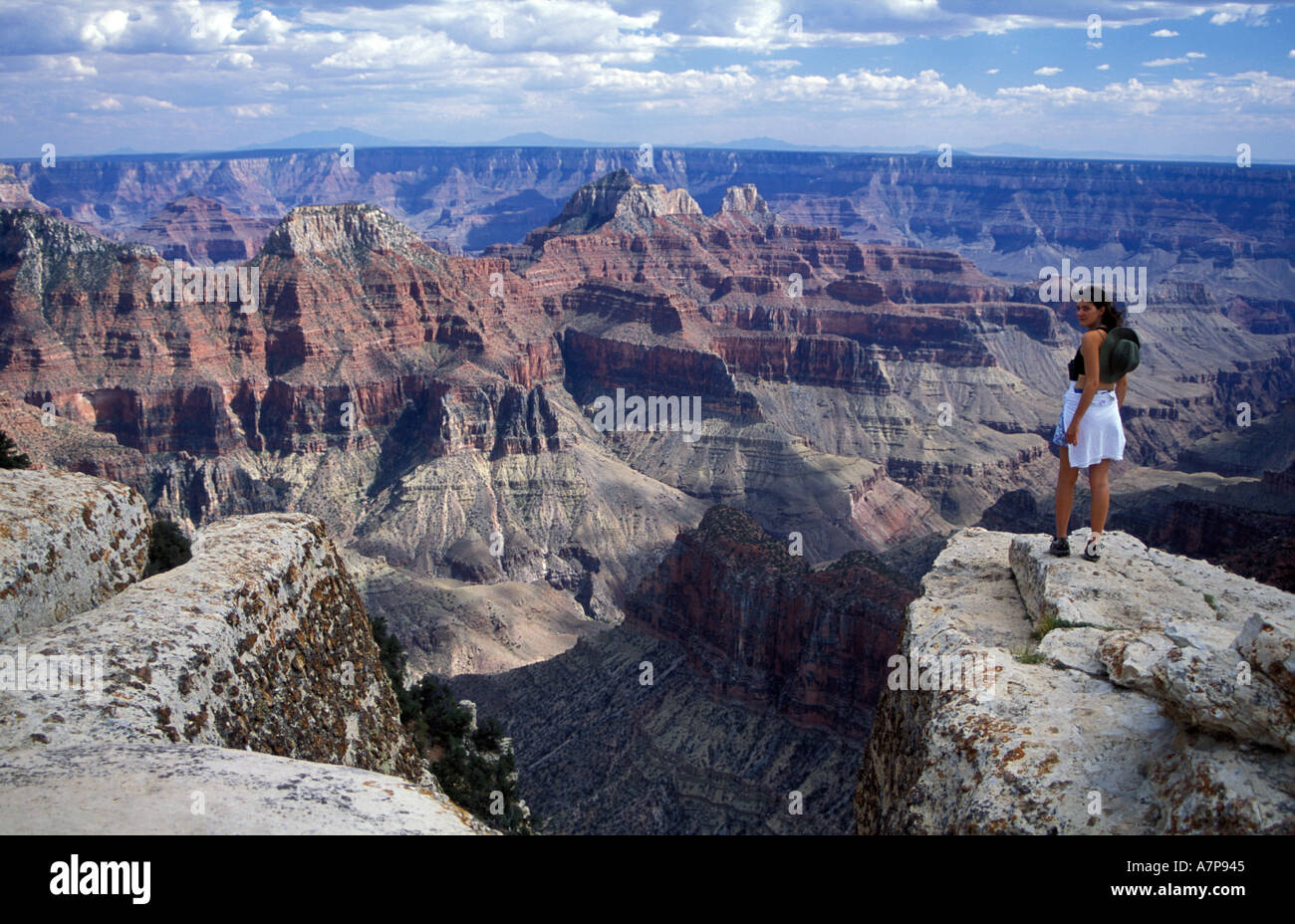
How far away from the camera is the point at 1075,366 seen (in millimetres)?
15227

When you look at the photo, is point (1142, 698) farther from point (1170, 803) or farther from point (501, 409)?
point (501, 409)

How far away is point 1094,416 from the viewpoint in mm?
14898

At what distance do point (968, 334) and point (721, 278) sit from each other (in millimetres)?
46988

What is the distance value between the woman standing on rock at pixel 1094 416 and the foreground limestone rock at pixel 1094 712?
0.90 m

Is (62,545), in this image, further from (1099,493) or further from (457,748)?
(457,748)

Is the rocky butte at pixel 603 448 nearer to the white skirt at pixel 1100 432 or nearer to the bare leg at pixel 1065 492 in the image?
the bare leg at pixel 1065 492

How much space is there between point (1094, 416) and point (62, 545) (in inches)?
597

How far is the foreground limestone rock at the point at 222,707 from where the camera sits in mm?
8523

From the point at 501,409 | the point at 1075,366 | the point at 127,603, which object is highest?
the point at 1075,366

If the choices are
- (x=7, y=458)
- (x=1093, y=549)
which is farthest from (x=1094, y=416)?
(x=7, y=458)

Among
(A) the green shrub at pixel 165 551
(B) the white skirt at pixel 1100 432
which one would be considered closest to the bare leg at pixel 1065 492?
(B) the white skirt at pixel 1100 432

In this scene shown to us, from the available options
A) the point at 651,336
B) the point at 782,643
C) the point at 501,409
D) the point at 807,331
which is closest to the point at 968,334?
the point at 807,331

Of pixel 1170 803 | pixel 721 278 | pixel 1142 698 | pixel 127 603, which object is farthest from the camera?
pixel 721 278
